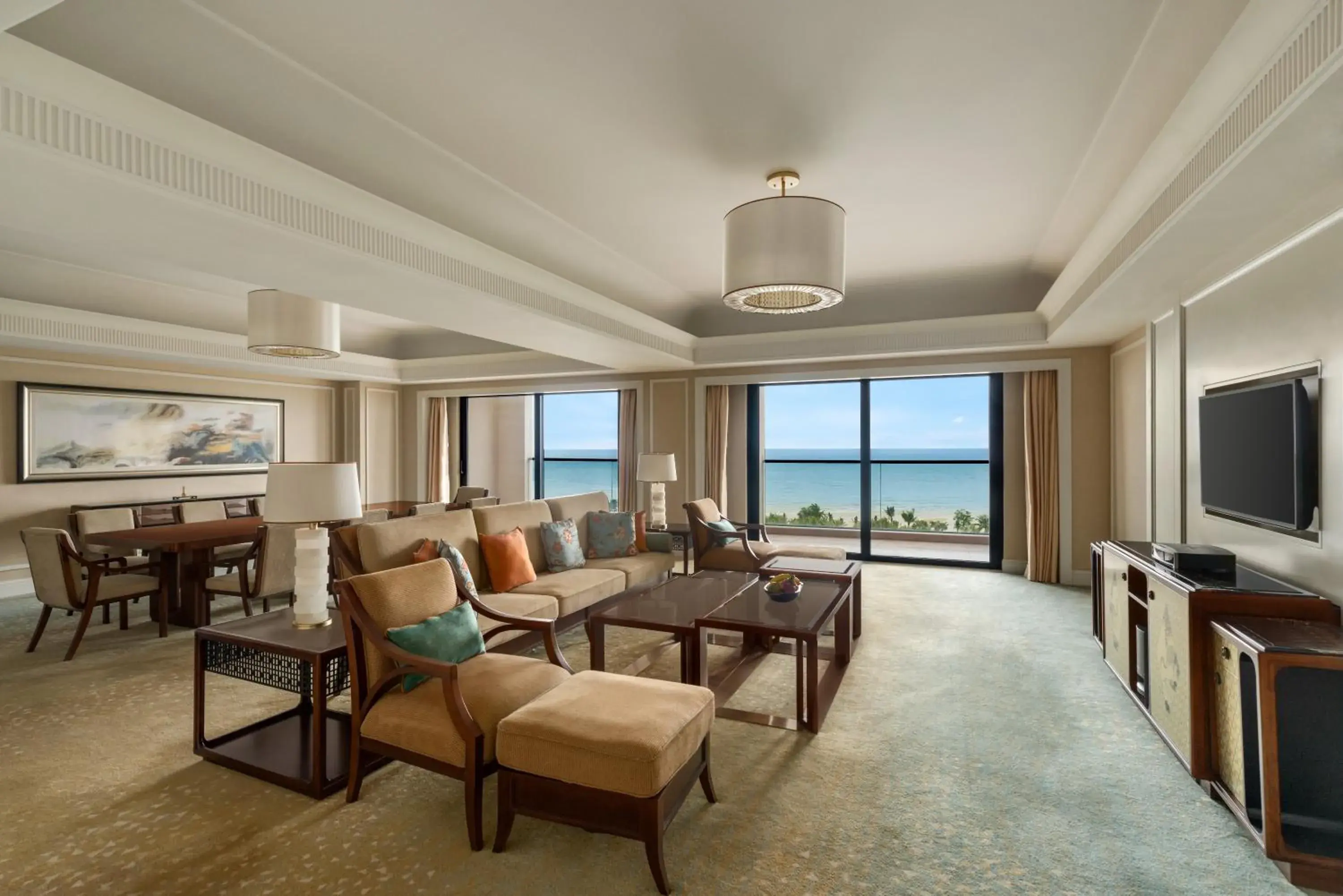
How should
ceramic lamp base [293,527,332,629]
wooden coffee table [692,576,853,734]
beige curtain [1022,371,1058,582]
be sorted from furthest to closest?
beige curtain [1022,371,1058,582] < wooden coffee table [692,576,853,734] < ceramic lamp base [293,527,332,629]

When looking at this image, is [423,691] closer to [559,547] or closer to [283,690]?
[283,690]

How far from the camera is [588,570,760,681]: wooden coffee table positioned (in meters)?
3.19

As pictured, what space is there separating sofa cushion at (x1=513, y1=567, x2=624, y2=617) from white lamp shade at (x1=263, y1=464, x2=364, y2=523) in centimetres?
136

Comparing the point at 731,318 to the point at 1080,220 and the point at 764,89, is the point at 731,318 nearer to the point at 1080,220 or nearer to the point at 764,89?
the point at 1080,220

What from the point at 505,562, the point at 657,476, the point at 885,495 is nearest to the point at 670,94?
the point at 505,562

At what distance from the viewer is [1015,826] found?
7.38 feet

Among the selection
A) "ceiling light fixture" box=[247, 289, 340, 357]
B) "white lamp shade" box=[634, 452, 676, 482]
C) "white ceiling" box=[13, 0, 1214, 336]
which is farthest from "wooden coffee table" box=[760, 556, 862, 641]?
"ceiling light fixture" box=[247, 289, 340, 357]

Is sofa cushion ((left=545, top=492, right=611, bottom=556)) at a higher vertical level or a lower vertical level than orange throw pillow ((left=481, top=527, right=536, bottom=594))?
higher

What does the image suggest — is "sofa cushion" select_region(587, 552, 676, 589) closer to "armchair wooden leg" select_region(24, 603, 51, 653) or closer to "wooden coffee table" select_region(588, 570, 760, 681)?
"wooden coffee table" select_region(588, 570, 760, 681)

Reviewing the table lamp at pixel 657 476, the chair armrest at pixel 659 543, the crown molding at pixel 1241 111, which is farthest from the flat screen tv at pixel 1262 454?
the table lamp at pixel 657 476

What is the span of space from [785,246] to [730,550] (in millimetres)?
2898

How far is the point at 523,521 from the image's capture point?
179 inches

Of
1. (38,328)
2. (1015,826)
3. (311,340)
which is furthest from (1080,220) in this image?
(38,328)

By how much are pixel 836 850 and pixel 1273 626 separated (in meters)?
1.77
